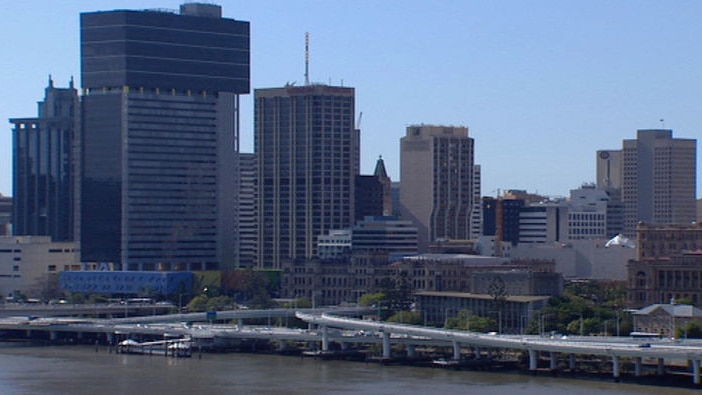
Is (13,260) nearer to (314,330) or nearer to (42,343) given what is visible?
(42,343)

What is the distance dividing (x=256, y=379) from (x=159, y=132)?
3218 inches

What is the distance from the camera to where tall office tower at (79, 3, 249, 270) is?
17050 cm

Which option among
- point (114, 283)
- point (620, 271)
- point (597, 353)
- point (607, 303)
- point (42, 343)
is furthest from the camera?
point (620, 271)

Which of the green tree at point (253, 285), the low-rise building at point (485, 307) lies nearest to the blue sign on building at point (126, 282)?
the green tree at point (253, 285)

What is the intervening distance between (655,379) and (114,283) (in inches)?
3193

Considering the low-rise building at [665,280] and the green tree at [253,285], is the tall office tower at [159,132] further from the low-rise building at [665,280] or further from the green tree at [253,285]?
the low-rise building at [665,280]


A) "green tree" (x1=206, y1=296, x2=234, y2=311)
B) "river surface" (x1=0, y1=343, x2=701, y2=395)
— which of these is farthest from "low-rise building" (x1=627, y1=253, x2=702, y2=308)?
"green tree" (x1=206, y1=296, x2=234, y2=311)

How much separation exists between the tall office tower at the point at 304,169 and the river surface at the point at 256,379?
3258 inches

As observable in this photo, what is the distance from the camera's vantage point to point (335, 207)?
195250mm

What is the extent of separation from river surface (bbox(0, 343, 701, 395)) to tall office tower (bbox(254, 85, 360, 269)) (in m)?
82.7

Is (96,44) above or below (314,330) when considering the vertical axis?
above

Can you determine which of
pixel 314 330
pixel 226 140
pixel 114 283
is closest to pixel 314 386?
pixel 314 330

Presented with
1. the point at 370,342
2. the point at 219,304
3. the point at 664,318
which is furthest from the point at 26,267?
the point at 664,318

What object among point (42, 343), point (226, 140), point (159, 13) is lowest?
point (42, 343)
